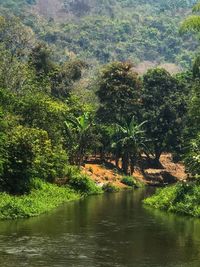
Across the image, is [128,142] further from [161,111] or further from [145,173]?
[161,111]

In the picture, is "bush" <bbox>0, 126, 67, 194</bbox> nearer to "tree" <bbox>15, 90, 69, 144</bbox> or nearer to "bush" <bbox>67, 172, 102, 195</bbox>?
"bush" <bbox>67, 172, 102, 195</bbox>

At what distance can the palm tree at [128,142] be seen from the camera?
194 feet

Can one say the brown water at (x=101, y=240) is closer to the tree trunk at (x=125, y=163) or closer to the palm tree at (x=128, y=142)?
the palm tree at (x=128, y=142)

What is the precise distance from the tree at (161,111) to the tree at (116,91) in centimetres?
518

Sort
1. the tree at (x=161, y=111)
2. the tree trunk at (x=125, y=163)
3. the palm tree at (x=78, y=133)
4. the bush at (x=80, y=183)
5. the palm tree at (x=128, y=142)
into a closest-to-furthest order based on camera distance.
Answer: the bush at (x=80, y=183) → the palm tree at (x=78, y=133) → the palm tree at (x=128, y=142) → the tree trunk at (x=125, y=163) → the tree at (x=161, y=111)

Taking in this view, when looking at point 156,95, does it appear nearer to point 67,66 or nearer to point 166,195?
point 67,66

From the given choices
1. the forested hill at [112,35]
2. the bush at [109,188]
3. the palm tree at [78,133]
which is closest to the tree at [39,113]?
the palm tree at [78,133]

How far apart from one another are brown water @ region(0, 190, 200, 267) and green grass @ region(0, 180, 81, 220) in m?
0.97

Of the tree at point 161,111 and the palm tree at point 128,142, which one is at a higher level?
the tree at point 161,111

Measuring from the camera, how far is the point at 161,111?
69.2 metres

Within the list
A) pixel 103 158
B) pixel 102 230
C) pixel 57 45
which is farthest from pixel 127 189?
pixel 57 45

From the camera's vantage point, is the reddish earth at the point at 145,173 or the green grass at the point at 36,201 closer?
the green grass at the point at 36,201

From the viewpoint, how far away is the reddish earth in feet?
181

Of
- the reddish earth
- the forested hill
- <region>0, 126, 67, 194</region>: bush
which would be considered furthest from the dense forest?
the forested hill
